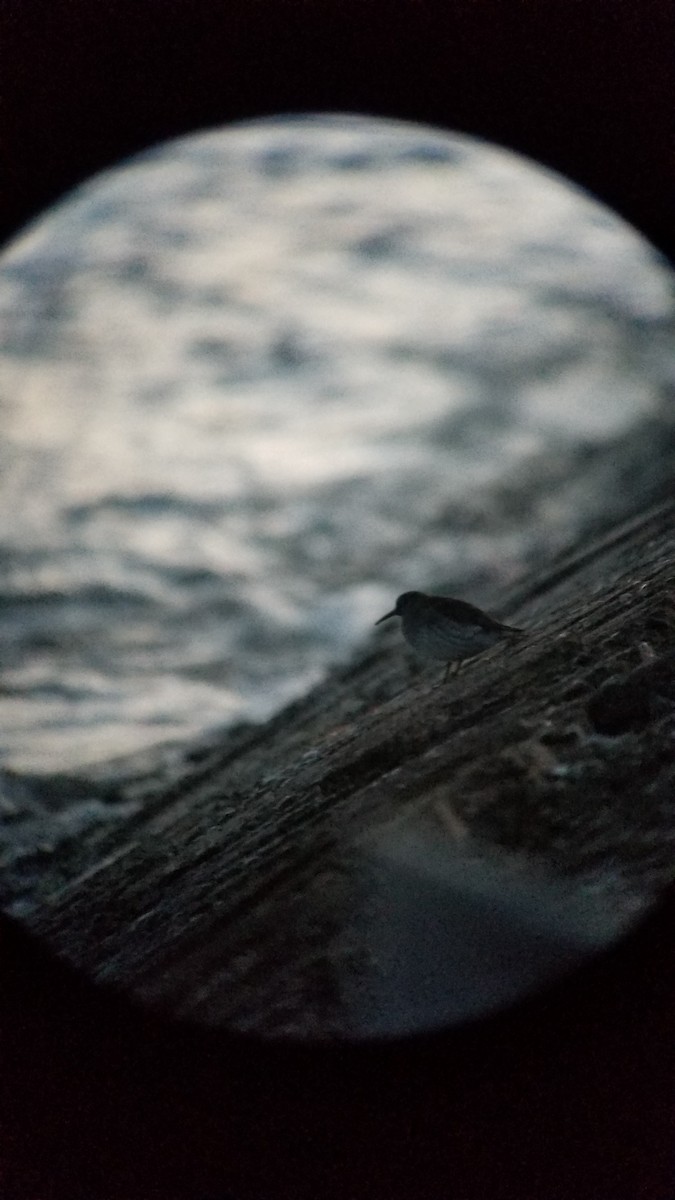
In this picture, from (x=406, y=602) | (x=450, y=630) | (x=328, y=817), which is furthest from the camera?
(x=406, y=602)

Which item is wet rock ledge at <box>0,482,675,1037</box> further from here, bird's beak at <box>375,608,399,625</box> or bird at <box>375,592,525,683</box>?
Answer: bird's beak at <box>375,608,399,625</box>

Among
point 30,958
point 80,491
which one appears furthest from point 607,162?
point 30,958

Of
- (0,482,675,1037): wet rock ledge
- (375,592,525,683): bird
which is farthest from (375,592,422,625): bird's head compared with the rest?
(0,482,675,1037): wet rock ledge

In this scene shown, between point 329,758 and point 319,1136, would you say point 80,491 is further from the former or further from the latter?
point 319,1136

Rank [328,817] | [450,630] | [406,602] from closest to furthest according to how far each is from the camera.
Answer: [328,817]
[450,630]
[406,602]

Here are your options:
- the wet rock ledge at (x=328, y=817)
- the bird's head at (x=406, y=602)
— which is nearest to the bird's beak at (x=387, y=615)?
the bird's head at (x=406, y=602)

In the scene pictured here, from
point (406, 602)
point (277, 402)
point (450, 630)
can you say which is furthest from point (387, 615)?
point (277, 402)

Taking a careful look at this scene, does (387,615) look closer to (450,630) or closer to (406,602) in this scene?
(406,602)
